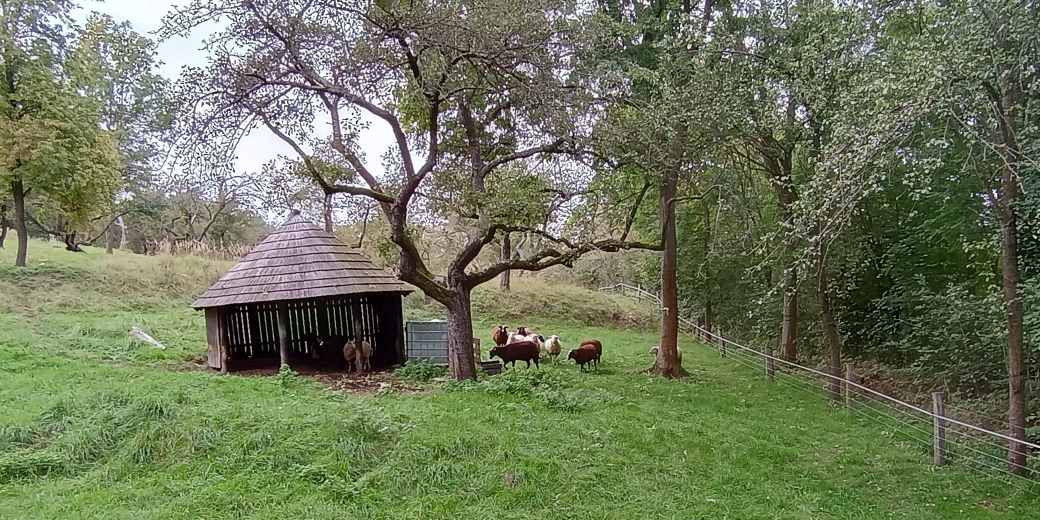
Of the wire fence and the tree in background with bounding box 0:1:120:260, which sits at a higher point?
the tree in background with bounding box 0:1:120:260

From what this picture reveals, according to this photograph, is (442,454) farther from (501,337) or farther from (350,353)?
(501,337)

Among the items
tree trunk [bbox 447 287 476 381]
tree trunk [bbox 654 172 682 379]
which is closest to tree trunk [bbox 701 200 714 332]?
tree trunk [bbox 654 172 682 379]

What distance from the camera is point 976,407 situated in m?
9.10

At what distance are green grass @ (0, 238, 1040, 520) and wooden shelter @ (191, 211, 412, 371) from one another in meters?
1.44

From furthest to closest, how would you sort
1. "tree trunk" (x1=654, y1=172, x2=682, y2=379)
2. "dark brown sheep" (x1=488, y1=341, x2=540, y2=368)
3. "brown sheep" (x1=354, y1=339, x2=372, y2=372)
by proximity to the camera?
1. "tree trunk" (x1=654, y1=172, x2=682, y2=379)
2. "dark brown sheep" (x1=488, y1=341, x2=540, y2=368)
3. "brown sheep" (x1=354, y1=339, x2=372, y2=372)

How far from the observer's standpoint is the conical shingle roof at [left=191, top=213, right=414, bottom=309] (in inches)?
420

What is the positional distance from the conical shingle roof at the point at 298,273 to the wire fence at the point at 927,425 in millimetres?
7886

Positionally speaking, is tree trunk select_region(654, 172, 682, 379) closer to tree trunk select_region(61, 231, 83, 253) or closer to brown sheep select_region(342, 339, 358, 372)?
brown sheep select_region(342, 339, 358, 372)

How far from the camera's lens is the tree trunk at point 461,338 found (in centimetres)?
998

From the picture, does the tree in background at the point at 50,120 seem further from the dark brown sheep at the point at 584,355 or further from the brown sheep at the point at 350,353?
the dark brown sheep at the point at 584,355

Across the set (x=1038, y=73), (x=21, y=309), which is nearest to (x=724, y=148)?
(x=1038, y=73)

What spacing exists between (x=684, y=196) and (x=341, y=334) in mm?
7636

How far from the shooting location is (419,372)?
10.6m

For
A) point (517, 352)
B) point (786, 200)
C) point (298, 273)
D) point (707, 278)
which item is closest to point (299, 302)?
point (298, 273)
